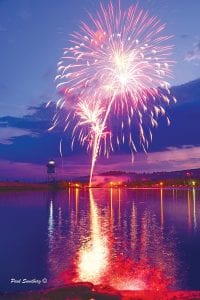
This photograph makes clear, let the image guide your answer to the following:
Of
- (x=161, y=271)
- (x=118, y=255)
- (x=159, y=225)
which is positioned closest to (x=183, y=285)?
(x=161, y=271)

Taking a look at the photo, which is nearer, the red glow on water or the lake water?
the red glow on water

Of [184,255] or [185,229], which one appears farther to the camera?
[185,229]

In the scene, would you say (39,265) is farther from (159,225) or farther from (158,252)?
(159,225)

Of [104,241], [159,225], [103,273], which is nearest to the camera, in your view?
[103,273]

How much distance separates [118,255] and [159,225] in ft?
74.3

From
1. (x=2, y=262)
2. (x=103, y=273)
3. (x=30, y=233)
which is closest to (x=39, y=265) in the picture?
(x=2, y=262)

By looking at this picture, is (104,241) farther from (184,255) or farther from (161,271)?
(161,271)

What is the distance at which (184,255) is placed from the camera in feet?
103

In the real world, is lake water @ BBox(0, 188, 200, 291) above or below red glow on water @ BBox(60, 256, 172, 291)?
below

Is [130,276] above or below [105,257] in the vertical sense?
above

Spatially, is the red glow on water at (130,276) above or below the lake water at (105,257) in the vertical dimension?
above

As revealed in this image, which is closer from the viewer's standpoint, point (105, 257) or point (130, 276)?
point (130, 276)

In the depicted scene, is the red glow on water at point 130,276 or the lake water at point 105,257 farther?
the lake water at point 105,257

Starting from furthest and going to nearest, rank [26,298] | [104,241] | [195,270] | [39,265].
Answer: [104,241], [39,265], [195,270], [26,298]
